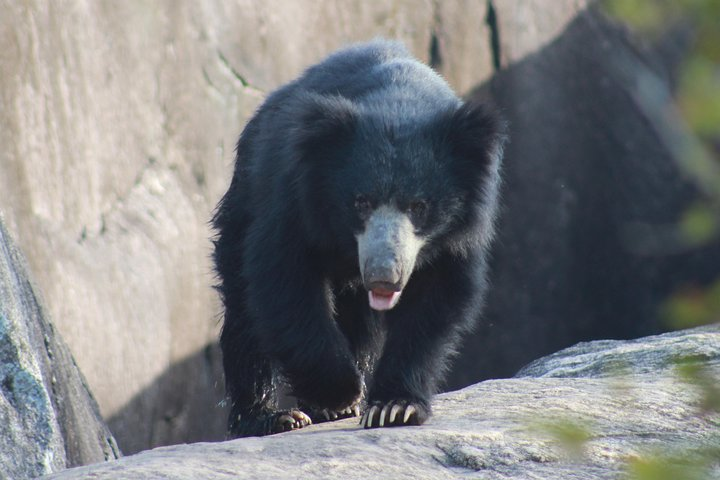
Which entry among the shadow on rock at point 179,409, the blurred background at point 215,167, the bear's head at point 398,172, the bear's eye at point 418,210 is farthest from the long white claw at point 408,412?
the shadow on rock at point 179,409

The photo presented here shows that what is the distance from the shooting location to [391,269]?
3.44m

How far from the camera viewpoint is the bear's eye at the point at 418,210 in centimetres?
377

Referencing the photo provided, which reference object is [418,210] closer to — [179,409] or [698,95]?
[698,95]

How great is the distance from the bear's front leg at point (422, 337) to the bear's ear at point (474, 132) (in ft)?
1.22

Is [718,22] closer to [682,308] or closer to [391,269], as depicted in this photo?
[682,308]

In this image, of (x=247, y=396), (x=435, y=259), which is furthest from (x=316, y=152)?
(x=247, y=396)

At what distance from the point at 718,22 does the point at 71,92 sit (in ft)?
17.3

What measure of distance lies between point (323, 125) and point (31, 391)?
1341 mm

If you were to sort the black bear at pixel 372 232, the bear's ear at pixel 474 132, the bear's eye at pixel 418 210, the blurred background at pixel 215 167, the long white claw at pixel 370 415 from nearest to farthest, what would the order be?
the long white claw at pixel 370 415, the black bear at pixel 372 232, the bear's eye at pixel 418 210, the bear's ear at pixel 474 132, the blurred background at pixel 215 167

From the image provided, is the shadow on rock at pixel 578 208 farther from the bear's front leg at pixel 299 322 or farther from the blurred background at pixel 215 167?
the bear's front leg at pixel 299 322

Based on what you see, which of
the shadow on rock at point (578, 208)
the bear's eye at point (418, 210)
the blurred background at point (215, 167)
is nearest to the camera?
the bear's eye at point (418, 210)

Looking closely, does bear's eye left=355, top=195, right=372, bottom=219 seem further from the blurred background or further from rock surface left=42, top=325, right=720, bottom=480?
the blurred background

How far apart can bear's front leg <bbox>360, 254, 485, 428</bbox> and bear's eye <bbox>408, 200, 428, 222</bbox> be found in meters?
0.25

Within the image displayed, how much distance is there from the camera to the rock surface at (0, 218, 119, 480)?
3.10 meters
